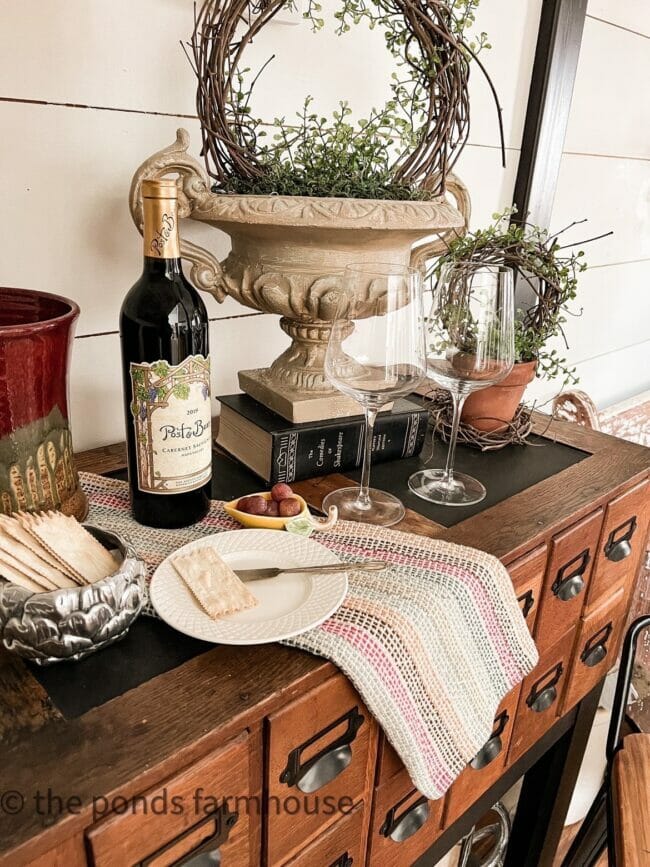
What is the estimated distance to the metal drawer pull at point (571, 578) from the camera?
807 millimetres

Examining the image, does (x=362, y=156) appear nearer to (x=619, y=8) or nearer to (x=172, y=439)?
(x=172, y=439)

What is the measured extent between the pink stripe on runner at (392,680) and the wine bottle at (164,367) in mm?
210

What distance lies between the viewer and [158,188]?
1.75ft

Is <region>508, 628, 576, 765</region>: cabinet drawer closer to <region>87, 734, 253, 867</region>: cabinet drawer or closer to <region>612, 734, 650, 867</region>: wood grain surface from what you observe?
<region>612, 734, 650, 867</region>: wood grain surface

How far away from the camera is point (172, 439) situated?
60 centimetres

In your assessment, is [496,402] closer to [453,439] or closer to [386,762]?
[453,439]

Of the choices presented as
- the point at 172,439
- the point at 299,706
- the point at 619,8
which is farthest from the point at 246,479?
the point at 619,8

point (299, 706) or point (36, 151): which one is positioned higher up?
point (36, 151)

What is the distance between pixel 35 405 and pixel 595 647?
87 cm

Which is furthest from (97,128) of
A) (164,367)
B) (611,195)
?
(611,195)

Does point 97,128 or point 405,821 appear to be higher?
point 97,128

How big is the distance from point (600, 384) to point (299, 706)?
5.89ft

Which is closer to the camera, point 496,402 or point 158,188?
point 158,188

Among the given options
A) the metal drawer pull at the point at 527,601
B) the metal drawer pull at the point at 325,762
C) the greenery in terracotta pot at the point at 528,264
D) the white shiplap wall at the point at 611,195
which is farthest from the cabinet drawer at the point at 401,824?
the white shiplap wall at the point at 611,195
